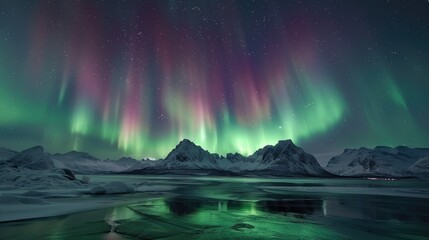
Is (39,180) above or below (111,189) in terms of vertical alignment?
above

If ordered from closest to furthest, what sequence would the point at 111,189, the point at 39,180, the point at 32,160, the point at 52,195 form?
1. the point at 52,195
2. the point at 111,189
3. the point at 39,180
4. the point at 32,160

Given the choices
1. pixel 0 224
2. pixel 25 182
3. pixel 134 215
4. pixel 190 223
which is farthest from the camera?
pixel 25 182

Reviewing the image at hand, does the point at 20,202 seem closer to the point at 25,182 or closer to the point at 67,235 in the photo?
the point at 67,235

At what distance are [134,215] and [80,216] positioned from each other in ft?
12.0

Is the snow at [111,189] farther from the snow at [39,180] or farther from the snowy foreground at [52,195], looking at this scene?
the snow at [39,180]

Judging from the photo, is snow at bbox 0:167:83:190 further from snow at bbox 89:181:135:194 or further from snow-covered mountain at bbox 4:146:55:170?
snow-covered mountain at bbox 4:146:55:170

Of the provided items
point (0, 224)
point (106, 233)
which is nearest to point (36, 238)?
point (106, 233)

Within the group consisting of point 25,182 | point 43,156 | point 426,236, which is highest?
point 43,156

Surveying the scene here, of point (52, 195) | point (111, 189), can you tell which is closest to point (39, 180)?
point (111, 189)

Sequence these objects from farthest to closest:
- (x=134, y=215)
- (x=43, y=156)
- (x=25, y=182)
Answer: (x=43, y=156)
(x=25, y=182)
(x=134, y=215)

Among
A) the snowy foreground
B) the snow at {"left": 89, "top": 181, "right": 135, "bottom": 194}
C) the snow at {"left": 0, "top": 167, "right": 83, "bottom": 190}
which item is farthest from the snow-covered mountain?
the snow at {"left": 89, "top": 181, "right": 135, "bottom": 194}

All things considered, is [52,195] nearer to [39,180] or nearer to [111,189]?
[111,189]

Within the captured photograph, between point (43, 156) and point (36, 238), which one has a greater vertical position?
point (43, 156)

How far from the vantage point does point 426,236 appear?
15281 millimetres
